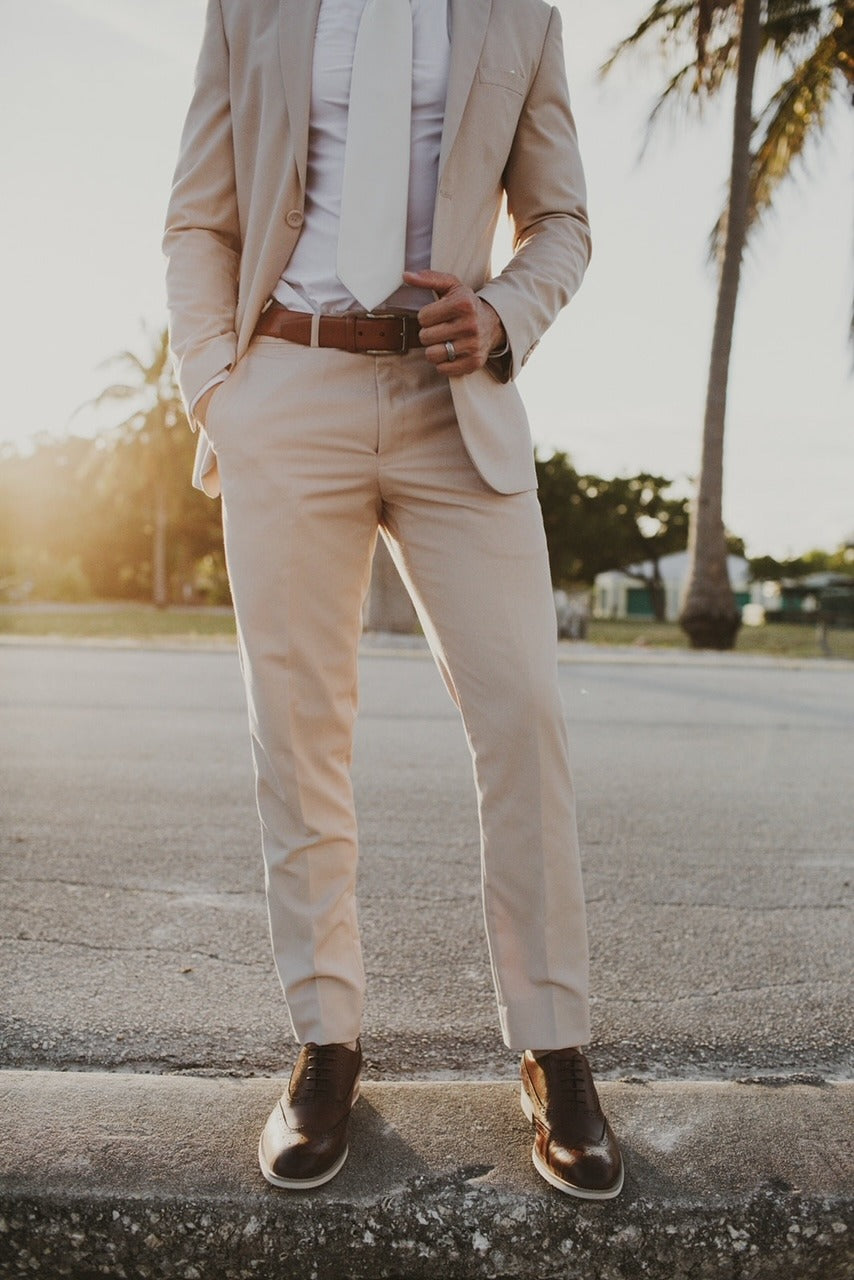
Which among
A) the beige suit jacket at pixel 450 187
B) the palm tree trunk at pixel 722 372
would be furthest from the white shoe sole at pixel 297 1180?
the palm tree trunk at pixel 722 372

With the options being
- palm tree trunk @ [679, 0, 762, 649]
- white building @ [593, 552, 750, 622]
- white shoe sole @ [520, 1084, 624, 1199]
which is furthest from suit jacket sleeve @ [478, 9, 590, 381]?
white building @ [593, 552, 750, 622]

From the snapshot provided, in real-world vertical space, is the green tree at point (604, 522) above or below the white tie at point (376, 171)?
above

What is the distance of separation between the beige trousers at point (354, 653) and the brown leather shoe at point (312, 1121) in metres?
0.04

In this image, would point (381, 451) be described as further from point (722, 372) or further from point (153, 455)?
point (153, 455)

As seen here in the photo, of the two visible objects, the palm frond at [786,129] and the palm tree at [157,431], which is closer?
the palm frond at [786,129]

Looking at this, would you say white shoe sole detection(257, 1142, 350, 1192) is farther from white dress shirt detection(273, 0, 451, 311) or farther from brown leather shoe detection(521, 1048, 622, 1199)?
white dress shirt detection(273, 0, 451, 311)

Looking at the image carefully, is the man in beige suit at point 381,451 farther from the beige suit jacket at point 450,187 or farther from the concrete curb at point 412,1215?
the concrete curb at point 412,1215

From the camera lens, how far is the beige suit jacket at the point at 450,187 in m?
1.83

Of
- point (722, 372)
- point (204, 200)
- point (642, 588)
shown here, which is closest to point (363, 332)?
point (204, 200)

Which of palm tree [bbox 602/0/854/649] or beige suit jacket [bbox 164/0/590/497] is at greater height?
palm tree [bbox 602/0/854/649]

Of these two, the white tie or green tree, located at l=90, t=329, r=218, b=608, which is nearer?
Answer: the white tie

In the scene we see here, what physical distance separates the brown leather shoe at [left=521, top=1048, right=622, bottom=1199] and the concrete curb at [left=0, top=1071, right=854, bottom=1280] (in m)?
0.03

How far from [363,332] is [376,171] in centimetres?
27

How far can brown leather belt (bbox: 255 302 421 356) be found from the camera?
1.81 metres
